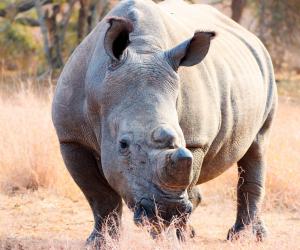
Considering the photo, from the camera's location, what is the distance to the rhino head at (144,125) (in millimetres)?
4387

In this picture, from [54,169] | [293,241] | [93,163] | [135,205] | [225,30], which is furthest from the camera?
[54,169]

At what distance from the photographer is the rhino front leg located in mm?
5492

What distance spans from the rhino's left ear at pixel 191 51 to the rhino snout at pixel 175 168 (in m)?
0.79

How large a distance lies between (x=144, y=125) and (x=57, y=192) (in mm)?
3603

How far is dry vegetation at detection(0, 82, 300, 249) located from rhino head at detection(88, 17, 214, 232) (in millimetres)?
1687

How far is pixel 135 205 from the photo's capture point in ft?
14.8

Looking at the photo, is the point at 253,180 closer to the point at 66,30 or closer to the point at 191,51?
the point at 191,51

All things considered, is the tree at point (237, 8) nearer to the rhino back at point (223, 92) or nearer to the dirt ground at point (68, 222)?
the dirt ground at point (68, 222)

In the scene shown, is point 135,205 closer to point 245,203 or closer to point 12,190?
point 245,203

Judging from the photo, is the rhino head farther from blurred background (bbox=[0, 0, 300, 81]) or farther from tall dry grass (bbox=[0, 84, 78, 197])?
blurred background (bbox=[0, 0, 300, 81])

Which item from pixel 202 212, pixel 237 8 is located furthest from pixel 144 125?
pixel 237 8

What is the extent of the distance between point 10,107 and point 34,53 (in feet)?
34.0

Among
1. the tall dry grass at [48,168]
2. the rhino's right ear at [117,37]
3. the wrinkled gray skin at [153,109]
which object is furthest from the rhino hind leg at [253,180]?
the rhino's right ear at [117,37]

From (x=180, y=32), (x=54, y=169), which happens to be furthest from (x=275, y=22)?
(x=180, y=32)
